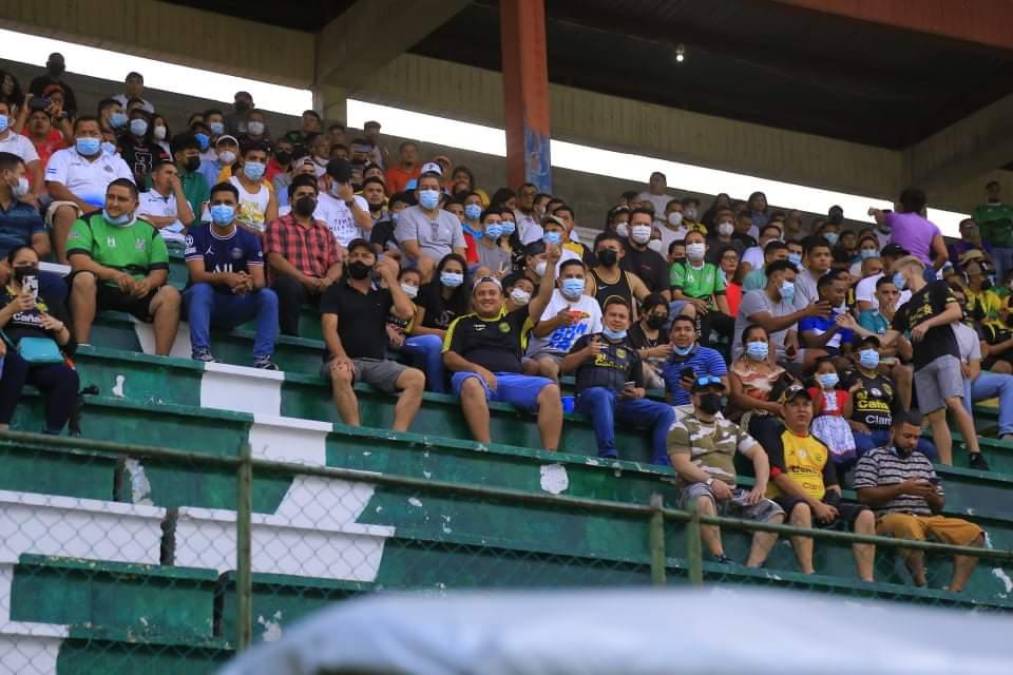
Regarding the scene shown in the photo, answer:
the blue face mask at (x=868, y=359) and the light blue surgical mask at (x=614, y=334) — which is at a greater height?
the light blue surgical mask at (x=614, y=334)

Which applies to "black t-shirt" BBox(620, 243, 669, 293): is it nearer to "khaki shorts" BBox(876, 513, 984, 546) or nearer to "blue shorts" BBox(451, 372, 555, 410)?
"blue shorts" BBox(451, 372, 555, 410)

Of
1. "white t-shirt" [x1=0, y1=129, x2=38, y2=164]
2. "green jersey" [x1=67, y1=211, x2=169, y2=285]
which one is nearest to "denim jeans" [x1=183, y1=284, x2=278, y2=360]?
"green jersey" [x1=67, y1=211, x2=169, y2=285]

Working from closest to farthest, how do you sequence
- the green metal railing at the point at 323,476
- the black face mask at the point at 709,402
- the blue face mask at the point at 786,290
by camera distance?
the green metal railing at the point at 323,476
the black face mask at the point at 709,402
the blue face mask at the point at 786,290

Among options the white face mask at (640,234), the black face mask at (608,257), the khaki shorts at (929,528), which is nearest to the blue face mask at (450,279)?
the black face mask at (608,257)

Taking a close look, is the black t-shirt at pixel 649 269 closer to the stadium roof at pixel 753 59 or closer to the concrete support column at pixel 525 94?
the concrete support column at pixel 525 94

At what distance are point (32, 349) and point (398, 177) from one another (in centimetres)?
663

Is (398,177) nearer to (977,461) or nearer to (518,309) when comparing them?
(518,309)

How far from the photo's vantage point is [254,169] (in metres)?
10.9

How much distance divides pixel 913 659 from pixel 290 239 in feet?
27.3

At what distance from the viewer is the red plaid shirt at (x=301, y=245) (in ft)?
33.2

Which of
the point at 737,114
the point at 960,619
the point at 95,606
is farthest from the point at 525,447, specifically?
the point at 737,114

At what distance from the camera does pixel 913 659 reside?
81.9 inches

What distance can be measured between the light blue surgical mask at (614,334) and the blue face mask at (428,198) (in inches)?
66.3

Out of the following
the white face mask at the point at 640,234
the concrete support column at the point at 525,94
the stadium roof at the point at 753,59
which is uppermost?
the stadium roof at the point at 753,59
